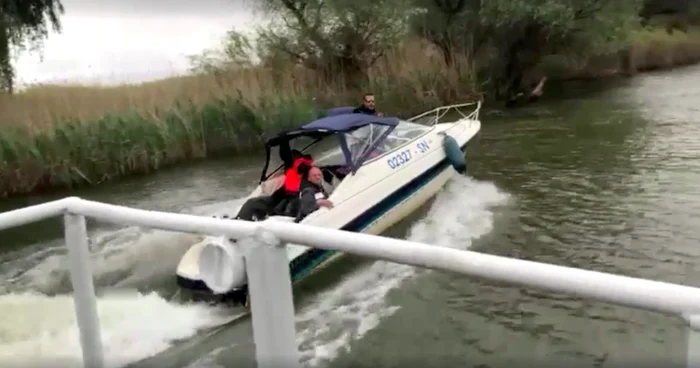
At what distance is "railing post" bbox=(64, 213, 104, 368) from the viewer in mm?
2863

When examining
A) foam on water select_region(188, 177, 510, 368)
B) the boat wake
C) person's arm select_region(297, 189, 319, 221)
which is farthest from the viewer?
person's arm select_region(297, 189, 319, 221)

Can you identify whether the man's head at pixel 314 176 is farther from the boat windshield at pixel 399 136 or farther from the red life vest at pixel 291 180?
the boat windshield at pixel 399 136

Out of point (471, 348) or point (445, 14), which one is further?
point (445, 14)

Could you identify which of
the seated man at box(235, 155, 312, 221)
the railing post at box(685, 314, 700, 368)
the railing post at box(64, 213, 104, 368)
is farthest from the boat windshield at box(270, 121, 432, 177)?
the railing post at box(685, 314, 700, 368)

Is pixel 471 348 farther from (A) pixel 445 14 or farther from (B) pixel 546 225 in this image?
(A) pixel 445 14

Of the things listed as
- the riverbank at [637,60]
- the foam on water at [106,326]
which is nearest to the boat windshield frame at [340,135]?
the foam on water at [106,326]

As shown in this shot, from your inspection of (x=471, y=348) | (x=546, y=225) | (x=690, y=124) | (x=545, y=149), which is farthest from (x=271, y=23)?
(x=471, y=348)

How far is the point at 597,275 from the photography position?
1.61 metres

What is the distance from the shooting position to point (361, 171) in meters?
9.01

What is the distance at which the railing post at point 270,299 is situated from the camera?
2201mm

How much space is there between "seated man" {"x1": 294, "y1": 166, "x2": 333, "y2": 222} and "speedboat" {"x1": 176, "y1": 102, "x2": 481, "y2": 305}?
0.09 metres

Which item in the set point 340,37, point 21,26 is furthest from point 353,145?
point 340,37

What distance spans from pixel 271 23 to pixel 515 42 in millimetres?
8243

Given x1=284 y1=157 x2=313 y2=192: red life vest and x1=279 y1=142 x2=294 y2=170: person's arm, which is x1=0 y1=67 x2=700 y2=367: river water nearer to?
x1=284 y1=157 x2=313 y2=192: red life vest
